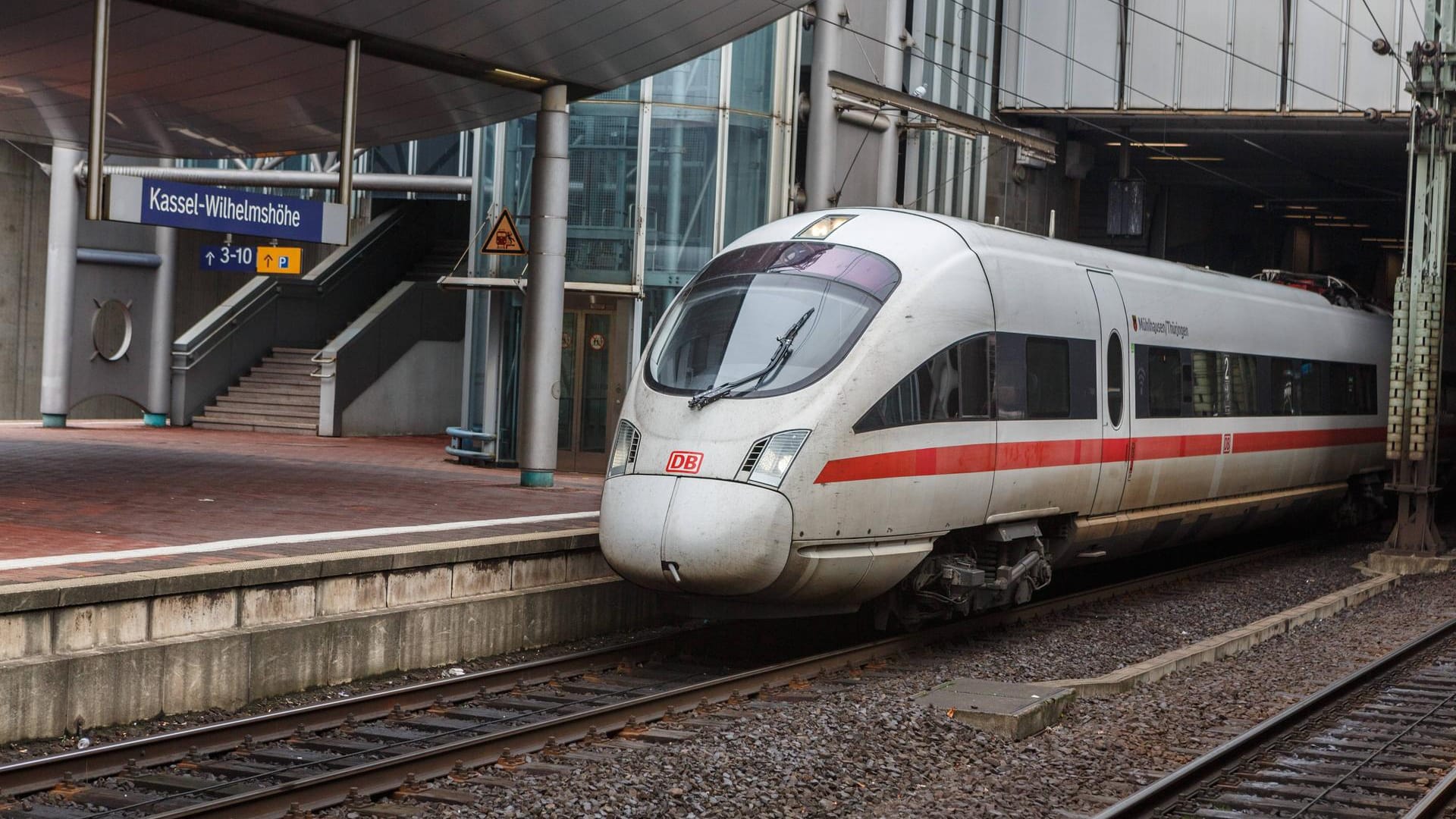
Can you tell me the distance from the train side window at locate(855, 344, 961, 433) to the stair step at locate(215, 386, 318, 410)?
15.9 m

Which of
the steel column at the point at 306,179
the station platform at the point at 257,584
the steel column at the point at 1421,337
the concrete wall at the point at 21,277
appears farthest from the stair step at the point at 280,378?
the steel column at the point at 1421,337

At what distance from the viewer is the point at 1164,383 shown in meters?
13.4

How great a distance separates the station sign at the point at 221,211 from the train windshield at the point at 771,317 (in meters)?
3.64

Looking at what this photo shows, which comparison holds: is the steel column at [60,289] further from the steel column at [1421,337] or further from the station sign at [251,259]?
the steel column at [1421,337]

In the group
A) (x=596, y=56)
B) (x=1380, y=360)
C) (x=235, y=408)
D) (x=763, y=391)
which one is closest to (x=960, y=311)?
(x=763, y=391)

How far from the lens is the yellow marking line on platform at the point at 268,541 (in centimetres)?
888

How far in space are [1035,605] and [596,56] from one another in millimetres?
6674

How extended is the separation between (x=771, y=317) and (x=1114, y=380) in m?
3.84

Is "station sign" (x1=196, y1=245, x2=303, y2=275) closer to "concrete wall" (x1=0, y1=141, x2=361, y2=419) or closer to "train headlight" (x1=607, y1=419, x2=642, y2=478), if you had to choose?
"concrete wall" (x1=0, y1=141, x2=361, y2=419)

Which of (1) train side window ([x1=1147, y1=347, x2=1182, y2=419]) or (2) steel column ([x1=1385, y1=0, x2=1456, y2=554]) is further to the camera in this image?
(2) steel column ([x1=1385, y1=0, x2=1456, y2=554])

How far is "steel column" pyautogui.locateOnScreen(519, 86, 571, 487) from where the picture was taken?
15109 millimetres

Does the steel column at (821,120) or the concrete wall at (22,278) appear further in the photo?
the concrete wall at (22,278)

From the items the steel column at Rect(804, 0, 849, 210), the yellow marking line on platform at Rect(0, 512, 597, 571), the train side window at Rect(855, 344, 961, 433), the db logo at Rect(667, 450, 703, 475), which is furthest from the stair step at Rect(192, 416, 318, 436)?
the train side window at Rect(855, 344, 961, 433)

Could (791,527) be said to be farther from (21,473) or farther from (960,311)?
(21,473)
